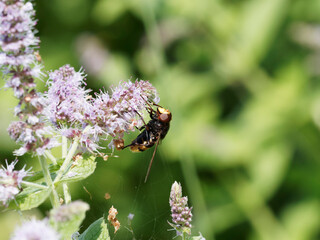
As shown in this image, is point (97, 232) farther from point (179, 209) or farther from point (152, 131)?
point (152, 131)

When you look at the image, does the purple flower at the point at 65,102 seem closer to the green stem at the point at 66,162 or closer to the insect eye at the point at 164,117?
the green stem at the point at 66,162

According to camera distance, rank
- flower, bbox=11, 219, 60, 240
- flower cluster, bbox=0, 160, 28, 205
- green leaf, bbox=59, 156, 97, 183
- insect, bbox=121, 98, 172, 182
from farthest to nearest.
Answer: insect, bbox=121, 98, 172, 182
green leaf, bbox=59, 156, 97, 183
flower cluster, bbox=0, 160, 28, 205
flower, bbox=11, 219, 60, 240

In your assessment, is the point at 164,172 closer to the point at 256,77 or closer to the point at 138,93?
the point at 138,93

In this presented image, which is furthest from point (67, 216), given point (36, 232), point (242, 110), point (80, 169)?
point (242, 110)

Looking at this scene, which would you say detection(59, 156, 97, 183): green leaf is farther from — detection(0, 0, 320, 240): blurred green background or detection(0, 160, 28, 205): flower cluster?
detection(0, 0, 320, 240): blurred green background

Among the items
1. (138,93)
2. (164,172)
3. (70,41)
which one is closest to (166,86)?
(164,172)

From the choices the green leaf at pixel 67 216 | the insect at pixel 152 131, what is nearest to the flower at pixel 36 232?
the green leaf at pixel 67 216

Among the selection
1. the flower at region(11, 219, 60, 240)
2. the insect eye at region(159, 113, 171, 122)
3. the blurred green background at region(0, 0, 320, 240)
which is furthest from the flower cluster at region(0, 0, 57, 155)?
the blurred green background at region(0, 0, 320, 240)
